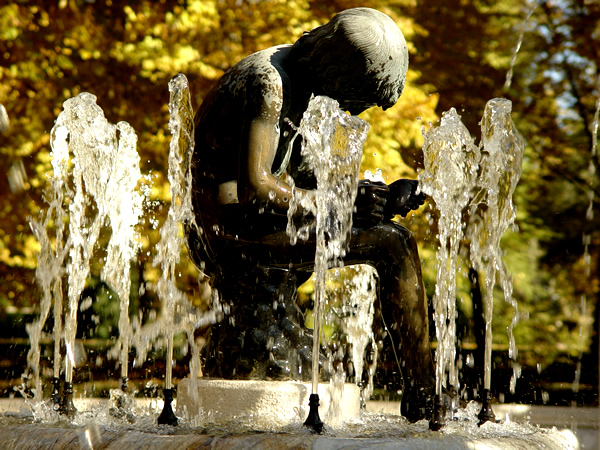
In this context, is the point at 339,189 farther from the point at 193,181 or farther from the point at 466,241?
the point at 466,241

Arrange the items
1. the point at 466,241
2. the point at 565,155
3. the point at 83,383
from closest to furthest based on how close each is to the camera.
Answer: the point at 83,383
the point at 466,241
the point at 565,155

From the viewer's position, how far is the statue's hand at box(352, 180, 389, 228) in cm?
293

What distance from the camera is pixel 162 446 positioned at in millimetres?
2230

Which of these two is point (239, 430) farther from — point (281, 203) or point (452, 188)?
point (452, 188)

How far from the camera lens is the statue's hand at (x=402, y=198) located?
2.96m

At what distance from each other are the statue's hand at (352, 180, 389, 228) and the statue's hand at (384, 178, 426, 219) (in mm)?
33

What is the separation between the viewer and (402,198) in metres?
2.95

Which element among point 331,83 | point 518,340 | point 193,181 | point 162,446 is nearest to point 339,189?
point 331,83

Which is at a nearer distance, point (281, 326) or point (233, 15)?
point (281, 326)

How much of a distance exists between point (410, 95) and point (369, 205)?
544 cm

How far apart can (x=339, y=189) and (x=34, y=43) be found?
676cm

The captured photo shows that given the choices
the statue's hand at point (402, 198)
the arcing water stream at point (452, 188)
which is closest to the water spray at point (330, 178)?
the statue's hand at point (402, 198)

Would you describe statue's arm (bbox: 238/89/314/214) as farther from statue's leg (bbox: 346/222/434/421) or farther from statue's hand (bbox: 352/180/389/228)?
statue's leg (bbox: 346/222/434/421)

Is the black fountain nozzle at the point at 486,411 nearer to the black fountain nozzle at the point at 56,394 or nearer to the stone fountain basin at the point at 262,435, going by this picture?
the stone fountain basin at the point at 262,435
